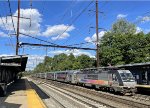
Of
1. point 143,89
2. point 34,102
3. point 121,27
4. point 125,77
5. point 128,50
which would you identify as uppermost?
point 121,27

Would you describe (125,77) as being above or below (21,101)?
above

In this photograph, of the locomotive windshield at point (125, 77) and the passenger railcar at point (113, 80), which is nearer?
the passenger railcar at point (113, 80)

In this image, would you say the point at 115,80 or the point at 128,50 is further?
the point at 128,50

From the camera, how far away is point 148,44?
220 feet

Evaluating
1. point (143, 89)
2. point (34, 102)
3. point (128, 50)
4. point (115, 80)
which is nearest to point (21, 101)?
point (34, 102)

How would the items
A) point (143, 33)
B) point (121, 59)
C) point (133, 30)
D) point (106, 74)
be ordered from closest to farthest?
point (106, 74) < point (121, 59) < point (143, 33) < point (133, 30)

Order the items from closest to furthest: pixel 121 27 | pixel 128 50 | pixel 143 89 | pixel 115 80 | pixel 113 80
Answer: pixel 115 80
pixel 113 80
pixel 143 89
pixel 128 50
pixel 121 27

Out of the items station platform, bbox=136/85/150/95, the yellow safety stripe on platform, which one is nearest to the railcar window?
station platform, bbox=136/85/150/95

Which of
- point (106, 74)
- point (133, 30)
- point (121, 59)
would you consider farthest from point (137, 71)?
point (133, 30)

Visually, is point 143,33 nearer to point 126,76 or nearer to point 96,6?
point 96,6

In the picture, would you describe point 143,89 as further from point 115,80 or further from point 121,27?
point 121,27

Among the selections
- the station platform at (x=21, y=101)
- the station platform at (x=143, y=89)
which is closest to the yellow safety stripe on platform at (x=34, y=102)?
the station platform at (x=21, y=101)

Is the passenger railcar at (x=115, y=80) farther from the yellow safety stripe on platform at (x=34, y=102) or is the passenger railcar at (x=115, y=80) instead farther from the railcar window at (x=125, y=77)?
the yellow safety stripe on platform at (x=34, y=102)

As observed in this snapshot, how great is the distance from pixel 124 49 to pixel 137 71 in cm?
3486
